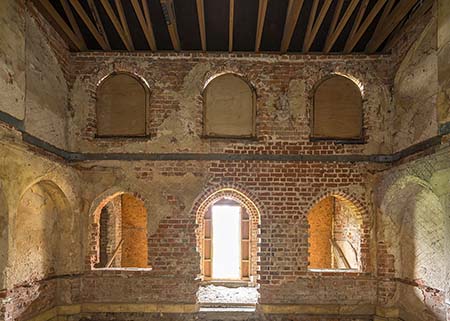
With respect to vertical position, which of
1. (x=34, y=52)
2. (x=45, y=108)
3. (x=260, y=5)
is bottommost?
(x=45, y=108)

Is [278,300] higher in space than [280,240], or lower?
lower

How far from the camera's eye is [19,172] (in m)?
5.23

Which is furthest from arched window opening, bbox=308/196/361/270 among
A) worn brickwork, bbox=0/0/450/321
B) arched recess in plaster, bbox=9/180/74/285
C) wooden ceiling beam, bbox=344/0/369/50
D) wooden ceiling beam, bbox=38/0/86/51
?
wooden ceiling beam, bbox=38/0/86/51

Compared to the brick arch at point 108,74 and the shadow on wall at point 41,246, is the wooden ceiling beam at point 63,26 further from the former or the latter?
the shadow on wall at point 41,246

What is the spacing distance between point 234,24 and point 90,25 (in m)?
2.51

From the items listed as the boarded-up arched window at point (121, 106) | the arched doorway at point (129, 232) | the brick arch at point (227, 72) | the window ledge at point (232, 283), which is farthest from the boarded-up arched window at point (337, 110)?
the arched doorway at point (129, 232)

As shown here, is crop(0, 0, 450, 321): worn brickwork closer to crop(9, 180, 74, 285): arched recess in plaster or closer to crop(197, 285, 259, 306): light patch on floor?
crop(9, 180, 74, 285): arched recess in plaster

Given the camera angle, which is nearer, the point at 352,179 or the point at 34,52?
the point at 34,52

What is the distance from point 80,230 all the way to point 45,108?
2.40m

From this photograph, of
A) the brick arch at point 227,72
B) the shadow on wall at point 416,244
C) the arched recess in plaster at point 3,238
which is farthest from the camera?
the brick arch at point 227,72

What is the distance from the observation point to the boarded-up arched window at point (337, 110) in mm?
7449

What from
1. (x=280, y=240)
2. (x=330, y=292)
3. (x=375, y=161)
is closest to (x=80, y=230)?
(x=280, y=240)

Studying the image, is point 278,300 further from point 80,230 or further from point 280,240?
point 80,230

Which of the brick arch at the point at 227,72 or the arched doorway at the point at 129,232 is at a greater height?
the brick arch at the point at 227,72
